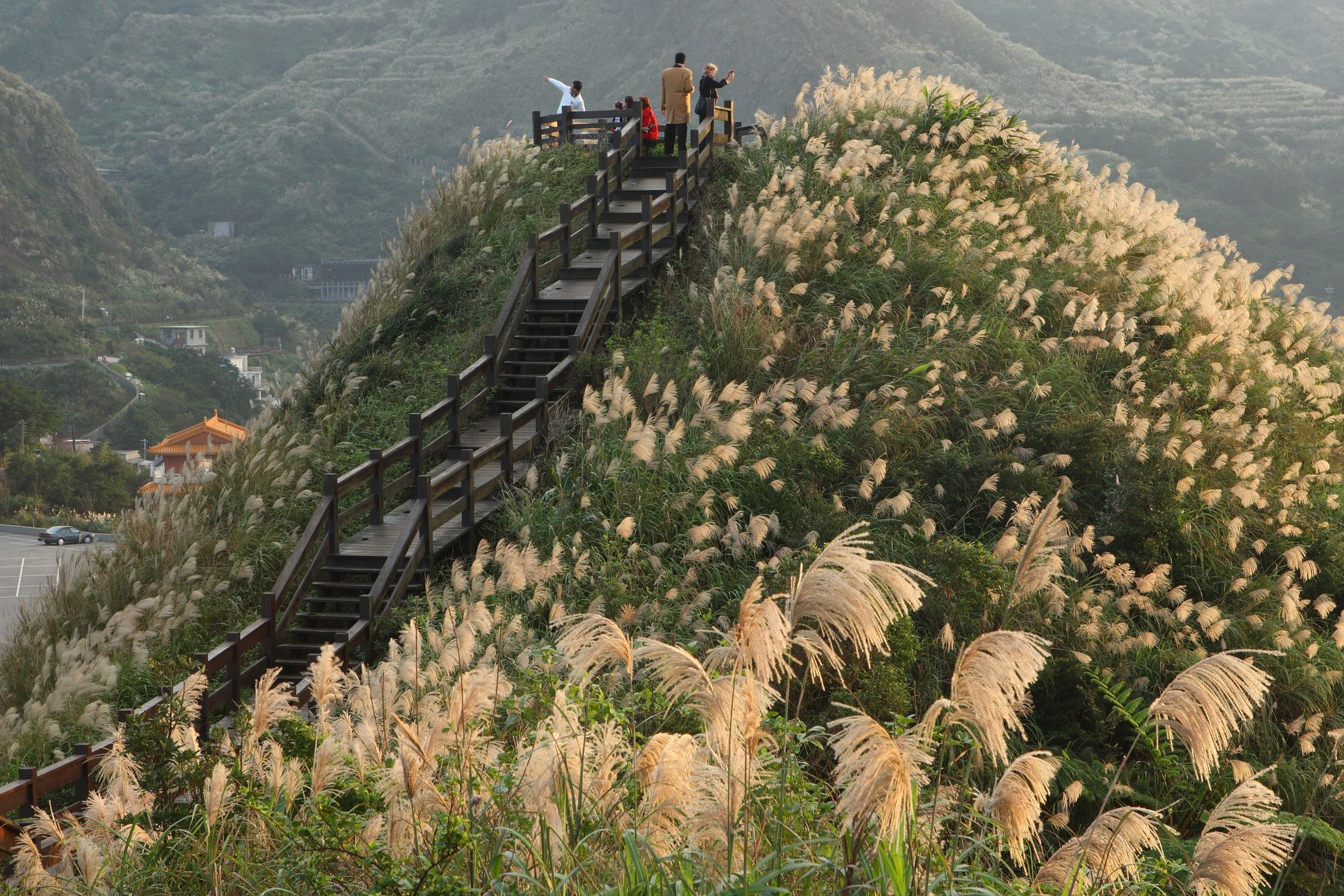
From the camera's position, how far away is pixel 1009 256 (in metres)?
14.7

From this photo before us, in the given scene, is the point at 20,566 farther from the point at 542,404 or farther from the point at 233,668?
the point at 233,668

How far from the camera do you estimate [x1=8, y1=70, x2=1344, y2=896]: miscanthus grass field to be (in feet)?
14.0

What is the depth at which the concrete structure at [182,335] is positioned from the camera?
322 ft

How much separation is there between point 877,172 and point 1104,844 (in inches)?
550

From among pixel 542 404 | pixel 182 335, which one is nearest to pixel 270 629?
pixel 542 404

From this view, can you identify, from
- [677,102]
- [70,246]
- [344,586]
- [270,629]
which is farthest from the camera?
[70,246]

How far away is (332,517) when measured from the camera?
11305mm

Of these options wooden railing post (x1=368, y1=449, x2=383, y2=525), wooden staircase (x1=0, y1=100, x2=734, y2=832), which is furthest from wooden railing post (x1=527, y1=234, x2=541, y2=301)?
wooden railing post (x1=368, y1=449, x2=383, y2=525)

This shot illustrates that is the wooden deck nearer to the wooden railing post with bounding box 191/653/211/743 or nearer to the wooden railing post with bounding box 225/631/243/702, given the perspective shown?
the wooden railing post with bounding box 225/631/243/702

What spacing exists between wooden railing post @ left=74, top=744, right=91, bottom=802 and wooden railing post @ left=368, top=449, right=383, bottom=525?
394 centimetres

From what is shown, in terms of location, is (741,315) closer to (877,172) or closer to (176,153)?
(877,172)

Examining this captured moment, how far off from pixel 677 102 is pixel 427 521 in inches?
369

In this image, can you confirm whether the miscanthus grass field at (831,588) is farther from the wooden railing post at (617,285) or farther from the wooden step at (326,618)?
the wooden step at (326,618)

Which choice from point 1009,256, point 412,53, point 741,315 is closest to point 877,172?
point 1009,256
